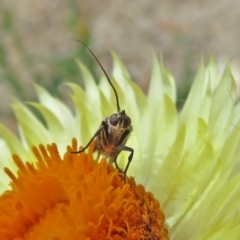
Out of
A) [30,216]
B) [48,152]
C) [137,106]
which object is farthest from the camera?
[137,106]

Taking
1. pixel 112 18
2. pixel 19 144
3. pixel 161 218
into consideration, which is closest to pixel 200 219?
pixel 161 218

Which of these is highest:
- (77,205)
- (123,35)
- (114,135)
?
(123,35)

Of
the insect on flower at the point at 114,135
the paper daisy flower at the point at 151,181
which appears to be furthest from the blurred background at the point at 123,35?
the insect on flower at the point at 114,135

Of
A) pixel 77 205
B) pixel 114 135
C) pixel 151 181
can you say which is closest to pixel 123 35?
pixel 151 181

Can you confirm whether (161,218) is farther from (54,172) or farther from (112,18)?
(112,18)

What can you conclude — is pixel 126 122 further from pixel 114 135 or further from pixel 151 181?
pixel 151 181

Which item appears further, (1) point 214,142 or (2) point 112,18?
(2) point 112,18
